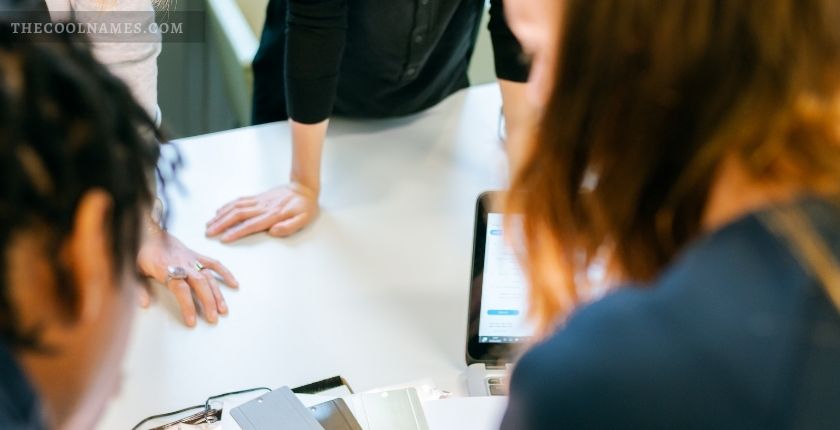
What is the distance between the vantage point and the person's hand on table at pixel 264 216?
1052 mm

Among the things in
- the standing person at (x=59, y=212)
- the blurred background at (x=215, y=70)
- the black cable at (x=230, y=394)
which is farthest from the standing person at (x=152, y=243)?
the blurred background at (x=215, y=70)

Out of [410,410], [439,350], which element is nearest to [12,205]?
[410,410]

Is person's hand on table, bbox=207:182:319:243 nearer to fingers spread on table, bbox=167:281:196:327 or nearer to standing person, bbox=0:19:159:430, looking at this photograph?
fingers spread on table, bbox=167:281:196:327

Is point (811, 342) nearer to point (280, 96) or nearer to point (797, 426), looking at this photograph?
point (797, 426)

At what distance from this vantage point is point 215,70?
6.77 ft

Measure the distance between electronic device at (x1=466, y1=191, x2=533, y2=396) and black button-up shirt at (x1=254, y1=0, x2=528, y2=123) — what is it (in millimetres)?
349

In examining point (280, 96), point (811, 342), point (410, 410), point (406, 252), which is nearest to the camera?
point (811, 342)

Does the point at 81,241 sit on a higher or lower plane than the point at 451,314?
higher

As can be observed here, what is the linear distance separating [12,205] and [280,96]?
95cm

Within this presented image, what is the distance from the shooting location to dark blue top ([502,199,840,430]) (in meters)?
0.37

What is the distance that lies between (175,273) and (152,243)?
0.20 ft

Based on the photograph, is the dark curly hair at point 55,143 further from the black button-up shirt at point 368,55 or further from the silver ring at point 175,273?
the black button-up shirt at point 368,55

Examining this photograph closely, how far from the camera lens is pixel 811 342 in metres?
0.37

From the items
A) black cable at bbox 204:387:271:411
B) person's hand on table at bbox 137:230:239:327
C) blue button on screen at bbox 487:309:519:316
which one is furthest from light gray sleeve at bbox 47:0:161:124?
blue button on screen at bbox 487:309:519:316
